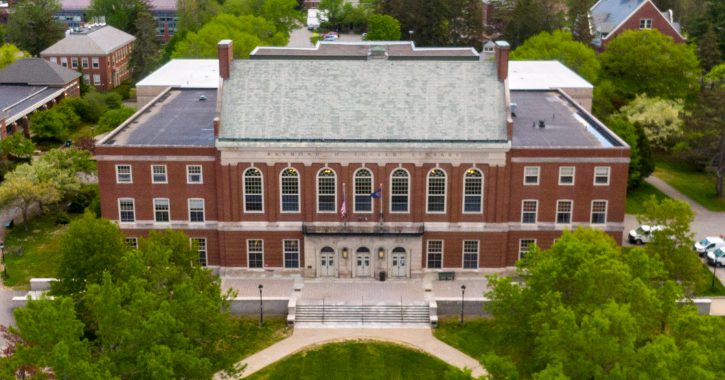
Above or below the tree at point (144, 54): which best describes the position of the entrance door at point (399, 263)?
below

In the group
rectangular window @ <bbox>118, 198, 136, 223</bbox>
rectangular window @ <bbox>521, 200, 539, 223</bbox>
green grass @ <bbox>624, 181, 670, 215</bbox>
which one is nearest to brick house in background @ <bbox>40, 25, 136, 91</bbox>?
rectangular window @ <bbox>118, 198, 136, 223</bbox>

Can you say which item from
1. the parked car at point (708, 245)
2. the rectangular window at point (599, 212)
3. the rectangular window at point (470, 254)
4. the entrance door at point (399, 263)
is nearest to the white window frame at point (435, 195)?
the rectangular window at point (470, 254)

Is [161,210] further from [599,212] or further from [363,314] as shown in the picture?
[599,212]

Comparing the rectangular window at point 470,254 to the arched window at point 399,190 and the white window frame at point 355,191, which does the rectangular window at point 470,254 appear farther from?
the white window frame at point 355,191

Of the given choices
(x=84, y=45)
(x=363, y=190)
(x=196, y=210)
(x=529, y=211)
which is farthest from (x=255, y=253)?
(x=84, y=45)

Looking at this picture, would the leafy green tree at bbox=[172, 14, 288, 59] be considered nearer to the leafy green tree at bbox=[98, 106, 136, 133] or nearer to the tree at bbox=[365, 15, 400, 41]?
the tree at bbox=[365, 15, 400, 41]

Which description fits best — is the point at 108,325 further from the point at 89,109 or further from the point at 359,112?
the point at 89,109
